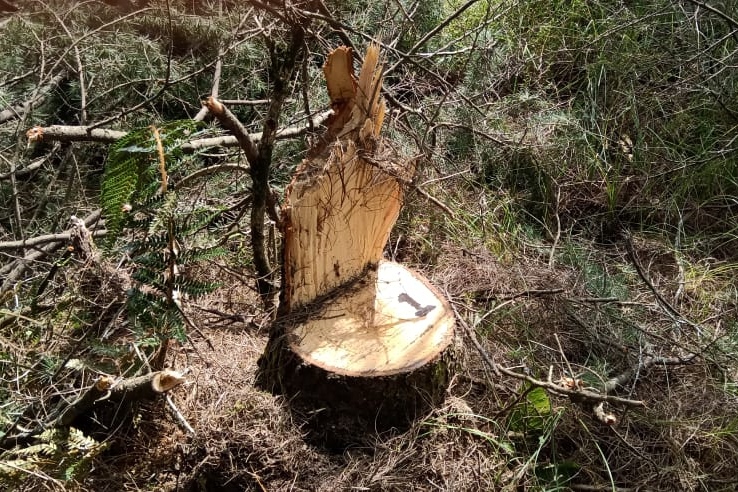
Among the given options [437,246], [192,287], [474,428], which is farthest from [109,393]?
[437,246]

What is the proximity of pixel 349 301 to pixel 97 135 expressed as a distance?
1.18 metres

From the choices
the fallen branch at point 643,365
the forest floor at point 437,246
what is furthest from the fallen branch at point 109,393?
the fallen branch at point 643,365

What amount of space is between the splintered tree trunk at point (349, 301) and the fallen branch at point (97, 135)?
16cm

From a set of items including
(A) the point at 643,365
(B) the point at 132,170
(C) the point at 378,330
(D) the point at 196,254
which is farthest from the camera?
(A) the point at 643,365

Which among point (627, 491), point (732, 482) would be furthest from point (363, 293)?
point (732, 482)

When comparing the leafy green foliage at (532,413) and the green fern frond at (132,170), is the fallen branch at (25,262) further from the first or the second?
the leafy green foliage at (532,413)

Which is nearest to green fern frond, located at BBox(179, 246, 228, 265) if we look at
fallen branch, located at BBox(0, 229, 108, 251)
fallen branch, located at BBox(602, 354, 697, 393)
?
fallen branch, located at BBox(0, 229, 108, 251)

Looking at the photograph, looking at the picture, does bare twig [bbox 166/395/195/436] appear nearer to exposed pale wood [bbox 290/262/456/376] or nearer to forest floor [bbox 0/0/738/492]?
forest floor [bbox 0/0/738/492]

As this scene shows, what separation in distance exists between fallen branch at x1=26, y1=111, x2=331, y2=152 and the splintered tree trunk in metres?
0.16

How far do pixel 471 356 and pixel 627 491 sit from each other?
0.69 m

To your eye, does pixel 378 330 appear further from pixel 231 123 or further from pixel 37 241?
pixel 37 241

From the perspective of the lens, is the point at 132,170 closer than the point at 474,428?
Yes

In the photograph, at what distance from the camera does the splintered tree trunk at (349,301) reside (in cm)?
207

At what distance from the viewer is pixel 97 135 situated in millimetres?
2541
